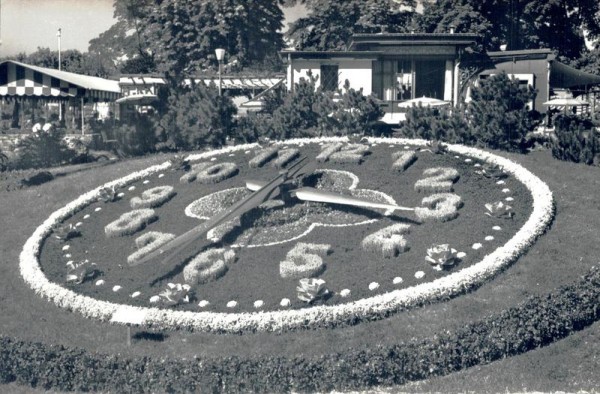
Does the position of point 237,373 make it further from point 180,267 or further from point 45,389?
point 180,267

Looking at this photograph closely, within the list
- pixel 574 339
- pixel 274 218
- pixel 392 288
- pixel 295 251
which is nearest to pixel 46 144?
pixel 274 218

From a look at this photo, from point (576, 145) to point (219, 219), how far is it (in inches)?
353

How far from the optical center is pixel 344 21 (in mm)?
43656

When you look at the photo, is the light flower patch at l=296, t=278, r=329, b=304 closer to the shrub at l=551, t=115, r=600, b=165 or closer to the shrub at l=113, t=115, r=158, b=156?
the shrub at l=551, t=115, r=600, b=165

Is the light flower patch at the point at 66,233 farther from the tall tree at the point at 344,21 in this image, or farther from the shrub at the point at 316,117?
the tall tree at the point at 344,21

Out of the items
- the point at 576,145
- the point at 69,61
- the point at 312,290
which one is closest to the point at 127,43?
the point at 69,61

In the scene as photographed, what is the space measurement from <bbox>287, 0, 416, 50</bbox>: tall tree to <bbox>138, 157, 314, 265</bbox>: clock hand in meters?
28.3

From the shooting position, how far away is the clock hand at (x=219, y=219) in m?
13.7

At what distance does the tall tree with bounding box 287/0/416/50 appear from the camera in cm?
4256

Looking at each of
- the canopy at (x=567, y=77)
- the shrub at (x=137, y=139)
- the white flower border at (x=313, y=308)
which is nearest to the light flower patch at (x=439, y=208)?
the white flower border at (x=313, y=308)

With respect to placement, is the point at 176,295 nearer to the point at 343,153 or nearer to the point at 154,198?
the point at 154,198

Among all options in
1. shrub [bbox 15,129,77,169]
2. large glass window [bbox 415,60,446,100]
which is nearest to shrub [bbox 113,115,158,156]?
shrub [bbox 15,129,77,169]

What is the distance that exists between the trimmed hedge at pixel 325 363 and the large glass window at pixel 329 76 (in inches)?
757

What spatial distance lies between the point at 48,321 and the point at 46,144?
469 inches
